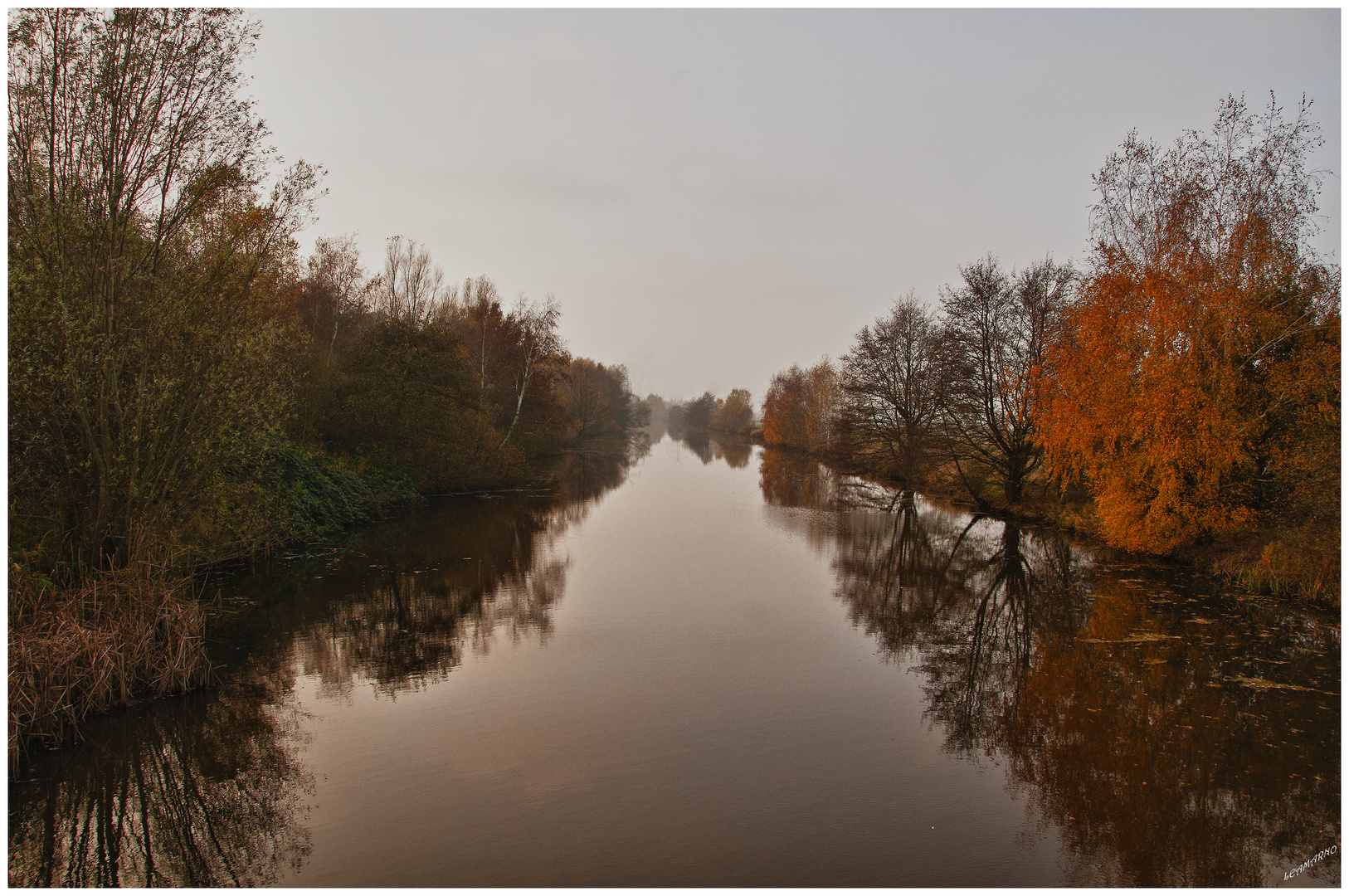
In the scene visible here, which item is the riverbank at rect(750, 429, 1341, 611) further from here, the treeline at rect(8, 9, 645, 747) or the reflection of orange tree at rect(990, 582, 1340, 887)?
the treeline at rect(8, 9, 645, 747)

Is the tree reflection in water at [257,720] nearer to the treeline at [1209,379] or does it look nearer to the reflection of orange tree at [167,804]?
the reflection of orange tree at [167,804]

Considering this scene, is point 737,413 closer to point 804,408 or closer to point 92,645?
point 804,408

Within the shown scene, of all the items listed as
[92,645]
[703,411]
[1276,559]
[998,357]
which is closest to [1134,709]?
[1276,559]

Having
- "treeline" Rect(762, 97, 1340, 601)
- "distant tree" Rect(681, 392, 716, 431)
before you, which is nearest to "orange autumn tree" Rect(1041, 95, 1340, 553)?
"treeline" Rect(762, 97, 1340, 601)

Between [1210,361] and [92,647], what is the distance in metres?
16.5

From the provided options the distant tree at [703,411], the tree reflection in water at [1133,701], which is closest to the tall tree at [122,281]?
the tree reflection in water at [1133,701]

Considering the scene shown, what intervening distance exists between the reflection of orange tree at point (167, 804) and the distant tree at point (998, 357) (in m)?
18.7

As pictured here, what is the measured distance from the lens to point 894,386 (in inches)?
1178

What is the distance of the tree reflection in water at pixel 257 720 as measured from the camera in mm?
4609

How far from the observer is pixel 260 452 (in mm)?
13680

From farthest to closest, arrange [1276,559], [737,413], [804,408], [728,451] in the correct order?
[737,413] < [728,451] < [804,408] < [1276,559]

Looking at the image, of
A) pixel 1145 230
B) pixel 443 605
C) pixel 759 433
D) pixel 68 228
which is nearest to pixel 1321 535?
pixel 1145 230

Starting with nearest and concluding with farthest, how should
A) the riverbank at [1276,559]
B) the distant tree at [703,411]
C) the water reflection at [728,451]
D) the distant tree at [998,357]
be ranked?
the riverbank at [1276,559], the distant tree at [998,357], the water reflection at [728,451], the distant tree at [703,411]

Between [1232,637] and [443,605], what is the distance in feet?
36.2
